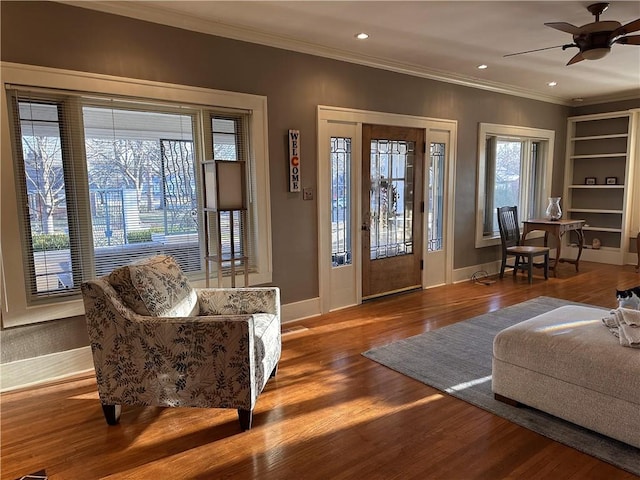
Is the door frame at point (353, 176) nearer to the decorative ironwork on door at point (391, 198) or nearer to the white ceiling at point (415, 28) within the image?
the decorative ironwork on door at point (391, 198)

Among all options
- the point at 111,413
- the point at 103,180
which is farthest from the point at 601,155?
the point at 111,413

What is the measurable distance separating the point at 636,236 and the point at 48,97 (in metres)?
7.79

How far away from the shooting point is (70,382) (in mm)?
2988

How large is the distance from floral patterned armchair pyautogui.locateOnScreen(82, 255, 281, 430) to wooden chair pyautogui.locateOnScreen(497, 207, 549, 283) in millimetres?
4481

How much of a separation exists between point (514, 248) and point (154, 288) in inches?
198

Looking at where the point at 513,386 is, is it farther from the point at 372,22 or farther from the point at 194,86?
the point at 194,86

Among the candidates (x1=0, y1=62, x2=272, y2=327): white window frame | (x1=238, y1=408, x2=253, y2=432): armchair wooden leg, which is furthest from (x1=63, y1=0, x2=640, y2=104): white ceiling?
(x1=238, y1=408, x2=253, y2=432): armchair wooden leg

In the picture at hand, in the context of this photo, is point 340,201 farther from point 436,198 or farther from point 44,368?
point 44,368

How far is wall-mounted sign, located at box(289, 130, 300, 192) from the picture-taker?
402 centimetres

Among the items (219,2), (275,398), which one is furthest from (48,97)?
(275,398)

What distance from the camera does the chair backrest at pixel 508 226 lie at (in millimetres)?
5973

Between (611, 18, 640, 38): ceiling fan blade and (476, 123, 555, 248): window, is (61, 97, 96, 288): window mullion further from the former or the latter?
(476, 123, 555, 248): window

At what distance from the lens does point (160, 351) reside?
7.52 feet

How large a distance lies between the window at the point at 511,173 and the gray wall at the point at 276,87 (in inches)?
6.8
